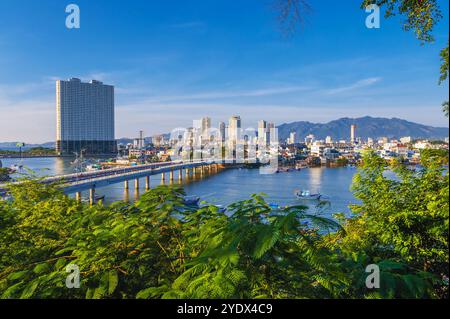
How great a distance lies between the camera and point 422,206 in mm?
3318

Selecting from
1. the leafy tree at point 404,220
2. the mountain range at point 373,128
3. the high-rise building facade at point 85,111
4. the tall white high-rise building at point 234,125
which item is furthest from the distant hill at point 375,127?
the leafy tree at point 404,220

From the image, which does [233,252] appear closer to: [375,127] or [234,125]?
[234,125]

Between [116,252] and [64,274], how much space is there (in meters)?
0.33

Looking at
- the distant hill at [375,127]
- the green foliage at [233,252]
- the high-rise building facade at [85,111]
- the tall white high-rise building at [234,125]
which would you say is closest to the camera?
the green foliage at [233,252]

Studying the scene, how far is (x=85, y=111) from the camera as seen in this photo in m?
41.1

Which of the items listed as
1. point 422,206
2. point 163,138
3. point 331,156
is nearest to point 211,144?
point 331,156

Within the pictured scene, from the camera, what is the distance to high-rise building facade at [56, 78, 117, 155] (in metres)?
32.8

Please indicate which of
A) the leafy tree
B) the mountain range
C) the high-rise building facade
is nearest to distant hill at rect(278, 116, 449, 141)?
the mountain range

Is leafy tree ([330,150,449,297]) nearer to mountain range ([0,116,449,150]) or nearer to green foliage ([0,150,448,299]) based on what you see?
green foliage ([0,150,448,299])

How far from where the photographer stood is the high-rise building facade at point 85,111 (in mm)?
32812

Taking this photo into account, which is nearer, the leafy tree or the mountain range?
the leafy tree

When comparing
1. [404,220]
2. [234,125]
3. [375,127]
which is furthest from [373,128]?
[404,220]

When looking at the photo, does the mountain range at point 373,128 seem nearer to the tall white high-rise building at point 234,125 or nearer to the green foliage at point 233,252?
the tall white high-rise building at point 234,125

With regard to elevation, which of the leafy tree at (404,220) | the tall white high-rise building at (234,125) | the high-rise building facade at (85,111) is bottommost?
the leafy tree at (404,220)
